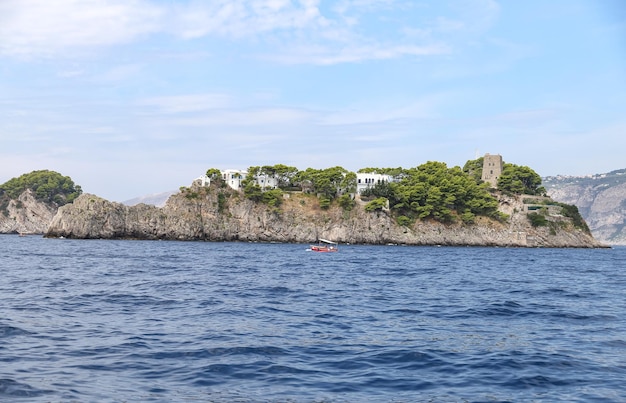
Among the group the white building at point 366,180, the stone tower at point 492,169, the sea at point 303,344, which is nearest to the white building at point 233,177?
the white building at point 366,180

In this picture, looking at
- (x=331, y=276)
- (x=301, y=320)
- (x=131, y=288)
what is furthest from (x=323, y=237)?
(x=301, y=320)

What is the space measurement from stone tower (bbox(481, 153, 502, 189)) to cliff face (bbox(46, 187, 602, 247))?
58.1 feet

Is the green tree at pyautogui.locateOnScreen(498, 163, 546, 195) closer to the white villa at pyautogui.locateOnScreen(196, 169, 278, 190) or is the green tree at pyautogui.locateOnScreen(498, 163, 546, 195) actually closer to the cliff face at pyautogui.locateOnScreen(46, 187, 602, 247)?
the cliff face at pyautogui.locateOnScreen(46, 187, 602, 247)

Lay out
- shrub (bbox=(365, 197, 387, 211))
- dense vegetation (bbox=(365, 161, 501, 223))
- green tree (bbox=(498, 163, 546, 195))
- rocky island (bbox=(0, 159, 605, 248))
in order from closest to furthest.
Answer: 1. rocky island (bbox=(0, 159, 605, 248))
2. shrub (bbox=(365, 197, 387, 211))
3. dense vegetation (bbox=(365, 161, 501, 223))
4. green tree (bbox=(498, 163, 546, 195))

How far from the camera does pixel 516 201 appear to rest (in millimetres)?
172375

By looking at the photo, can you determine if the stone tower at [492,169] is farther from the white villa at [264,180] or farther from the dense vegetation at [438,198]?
the white villa at [264,180]

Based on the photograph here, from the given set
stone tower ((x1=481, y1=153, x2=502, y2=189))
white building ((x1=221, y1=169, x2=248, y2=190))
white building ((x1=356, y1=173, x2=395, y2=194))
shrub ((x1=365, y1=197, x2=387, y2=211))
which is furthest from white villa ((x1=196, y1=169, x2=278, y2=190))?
stone tower ((x1=481, y1=153, x2=502, y2=189))

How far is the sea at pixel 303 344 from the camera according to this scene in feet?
46.4

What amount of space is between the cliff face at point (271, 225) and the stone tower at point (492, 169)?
17.7 meters

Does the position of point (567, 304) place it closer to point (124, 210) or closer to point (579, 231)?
point (124, 210)

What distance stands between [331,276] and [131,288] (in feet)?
59.7

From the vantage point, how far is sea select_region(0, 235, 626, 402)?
46.4ft

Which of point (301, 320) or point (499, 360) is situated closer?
point (499, 360)

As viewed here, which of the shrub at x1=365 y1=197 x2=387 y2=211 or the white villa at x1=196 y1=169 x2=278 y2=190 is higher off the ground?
the white villa at x1=196 y1=169 x2=278 y2=190
